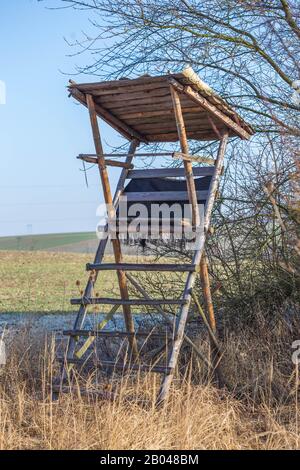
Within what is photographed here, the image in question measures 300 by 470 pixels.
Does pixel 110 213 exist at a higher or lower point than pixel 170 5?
lower

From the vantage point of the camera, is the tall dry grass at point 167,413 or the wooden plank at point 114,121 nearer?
the tall dry grass at point 167,413

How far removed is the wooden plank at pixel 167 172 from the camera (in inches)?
240

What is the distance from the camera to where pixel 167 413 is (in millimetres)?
5016

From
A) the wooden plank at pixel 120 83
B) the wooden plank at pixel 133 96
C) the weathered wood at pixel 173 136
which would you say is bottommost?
the weathered wood at pixel 173 136

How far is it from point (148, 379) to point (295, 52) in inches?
164

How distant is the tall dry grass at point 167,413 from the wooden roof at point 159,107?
215cm

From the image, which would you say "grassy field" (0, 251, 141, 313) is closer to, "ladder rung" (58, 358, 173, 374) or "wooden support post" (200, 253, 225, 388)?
"wooden support post" (200, 253, 225, 388)

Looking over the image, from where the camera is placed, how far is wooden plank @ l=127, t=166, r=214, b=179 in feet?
20.0

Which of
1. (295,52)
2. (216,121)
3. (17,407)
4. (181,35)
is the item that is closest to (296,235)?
(216,121)

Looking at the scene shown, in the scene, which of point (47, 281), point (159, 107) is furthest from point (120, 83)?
point (47, 281)

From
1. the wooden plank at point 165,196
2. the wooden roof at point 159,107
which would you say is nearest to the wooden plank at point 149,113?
the wooden roof at point 159,107

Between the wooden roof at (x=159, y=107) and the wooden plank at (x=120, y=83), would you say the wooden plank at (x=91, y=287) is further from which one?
the wooden plank at (x=120, y=83)

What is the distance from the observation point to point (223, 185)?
25.1 ft
